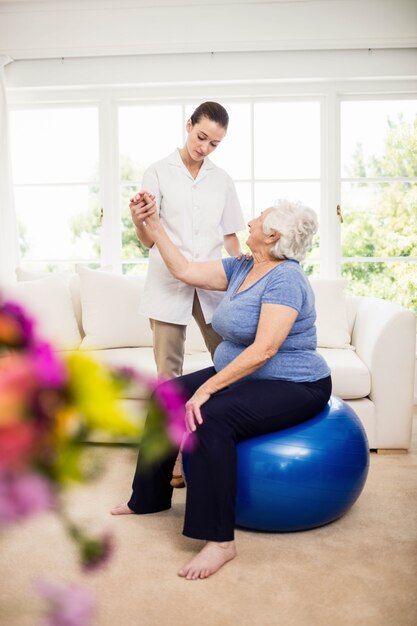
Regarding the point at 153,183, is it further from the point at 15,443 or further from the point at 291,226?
the point at 15,443

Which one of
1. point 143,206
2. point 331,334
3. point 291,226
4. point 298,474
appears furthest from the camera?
point 331,334

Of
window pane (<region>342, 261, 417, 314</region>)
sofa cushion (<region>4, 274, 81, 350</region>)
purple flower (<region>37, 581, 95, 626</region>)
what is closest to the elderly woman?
sofa cushion (<region>4, 274, 81, 350</region>)

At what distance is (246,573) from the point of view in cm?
191

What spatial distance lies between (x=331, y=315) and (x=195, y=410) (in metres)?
1.69

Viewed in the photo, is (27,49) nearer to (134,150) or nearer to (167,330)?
(134,150)

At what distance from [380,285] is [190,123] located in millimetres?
2244

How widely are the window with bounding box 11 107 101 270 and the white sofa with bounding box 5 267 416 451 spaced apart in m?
0.62

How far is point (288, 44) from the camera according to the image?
3.97 metres

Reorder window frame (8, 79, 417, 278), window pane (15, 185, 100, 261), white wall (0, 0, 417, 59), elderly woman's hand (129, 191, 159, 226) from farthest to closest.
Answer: window pane (15, 185, 100, 261) < window frame (8, 79, 417, 278) < white wall (0, 0, 417, 59) < elderly woman's hand (129, 191, 159, 226)

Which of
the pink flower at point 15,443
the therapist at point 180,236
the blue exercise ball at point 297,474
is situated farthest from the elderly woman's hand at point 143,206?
→ the pink flower at point 15,443

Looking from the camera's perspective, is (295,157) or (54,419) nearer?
(54,419)

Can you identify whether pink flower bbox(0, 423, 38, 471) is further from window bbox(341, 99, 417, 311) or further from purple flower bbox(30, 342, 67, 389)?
window bbox(341, 99, 417, 311)

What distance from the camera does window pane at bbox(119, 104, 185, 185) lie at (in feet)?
13.9

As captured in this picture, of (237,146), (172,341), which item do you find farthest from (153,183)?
(237,146)
